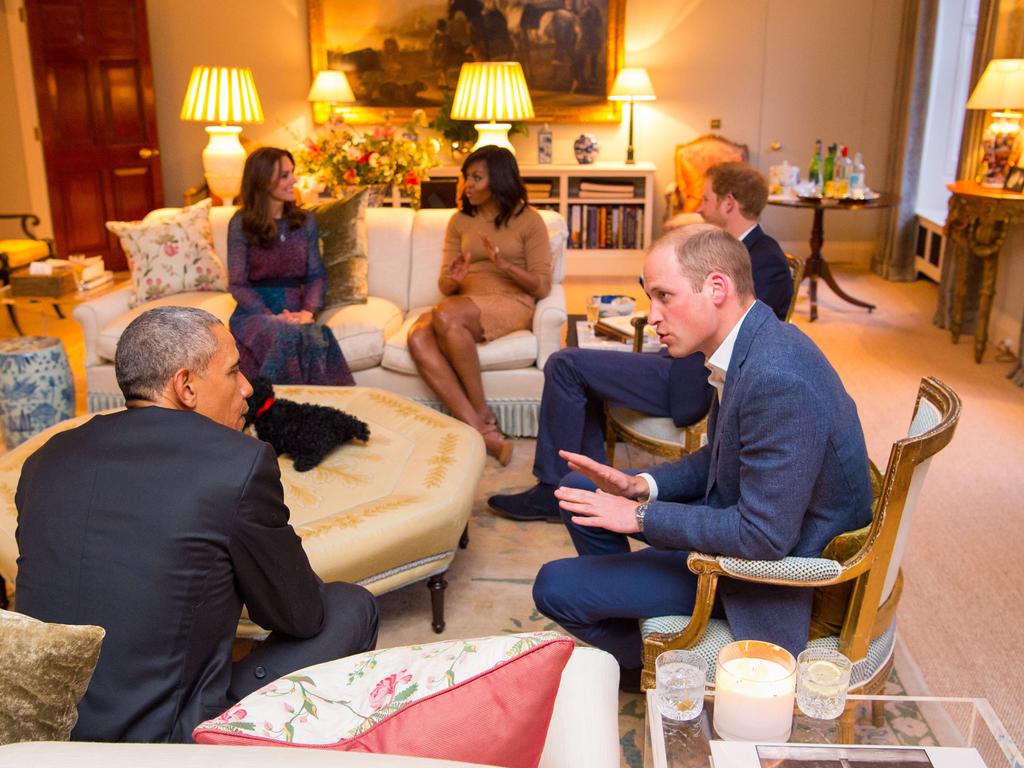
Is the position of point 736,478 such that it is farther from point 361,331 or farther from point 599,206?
point 599,206

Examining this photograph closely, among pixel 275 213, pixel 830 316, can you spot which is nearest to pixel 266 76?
pixel 275 213

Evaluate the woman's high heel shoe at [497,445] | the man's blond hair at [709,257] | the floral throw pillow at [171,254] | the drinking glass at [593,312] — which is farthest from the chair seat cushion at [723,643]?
the floral throw pillow at [171,254]

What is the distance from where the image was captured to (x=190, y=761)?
93cm

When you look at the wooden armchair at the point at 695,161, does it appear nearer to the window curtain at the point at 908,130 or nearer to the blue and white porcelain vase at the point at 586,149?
the blue and white porcelain vase at the point at 586,149

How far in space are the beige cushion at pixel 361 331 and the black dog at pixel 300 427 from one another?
42.9 inches

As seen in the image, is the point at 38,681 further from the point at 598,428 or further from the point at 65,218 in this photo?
the point at 65,218

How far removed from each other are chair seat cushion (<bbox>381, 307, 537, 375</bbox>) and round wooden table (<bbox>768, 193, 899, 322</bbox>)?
2589 mm

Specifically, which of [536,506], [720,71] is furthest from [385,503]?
[720,71]

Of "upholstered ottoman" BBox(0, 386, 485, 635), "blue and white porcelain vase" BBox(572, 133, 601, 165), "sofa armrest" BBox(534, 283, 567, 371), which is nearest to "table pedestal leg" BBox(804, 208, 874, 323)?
"blue and white porcelain vase" BBox(572, 133, 601, 165)

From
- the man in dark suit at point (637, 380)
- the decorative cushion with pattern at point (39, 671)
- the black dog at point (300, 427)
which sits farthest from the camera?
the man in dark suit at point (637, 380)

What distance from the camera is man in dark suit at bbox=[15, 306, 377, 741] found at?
4.97 ft

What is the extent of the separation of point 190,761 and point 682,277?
51.9 inches

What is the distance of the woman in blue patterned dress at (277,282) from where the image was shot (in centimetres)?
402

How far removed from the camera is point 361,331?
13.7ft
